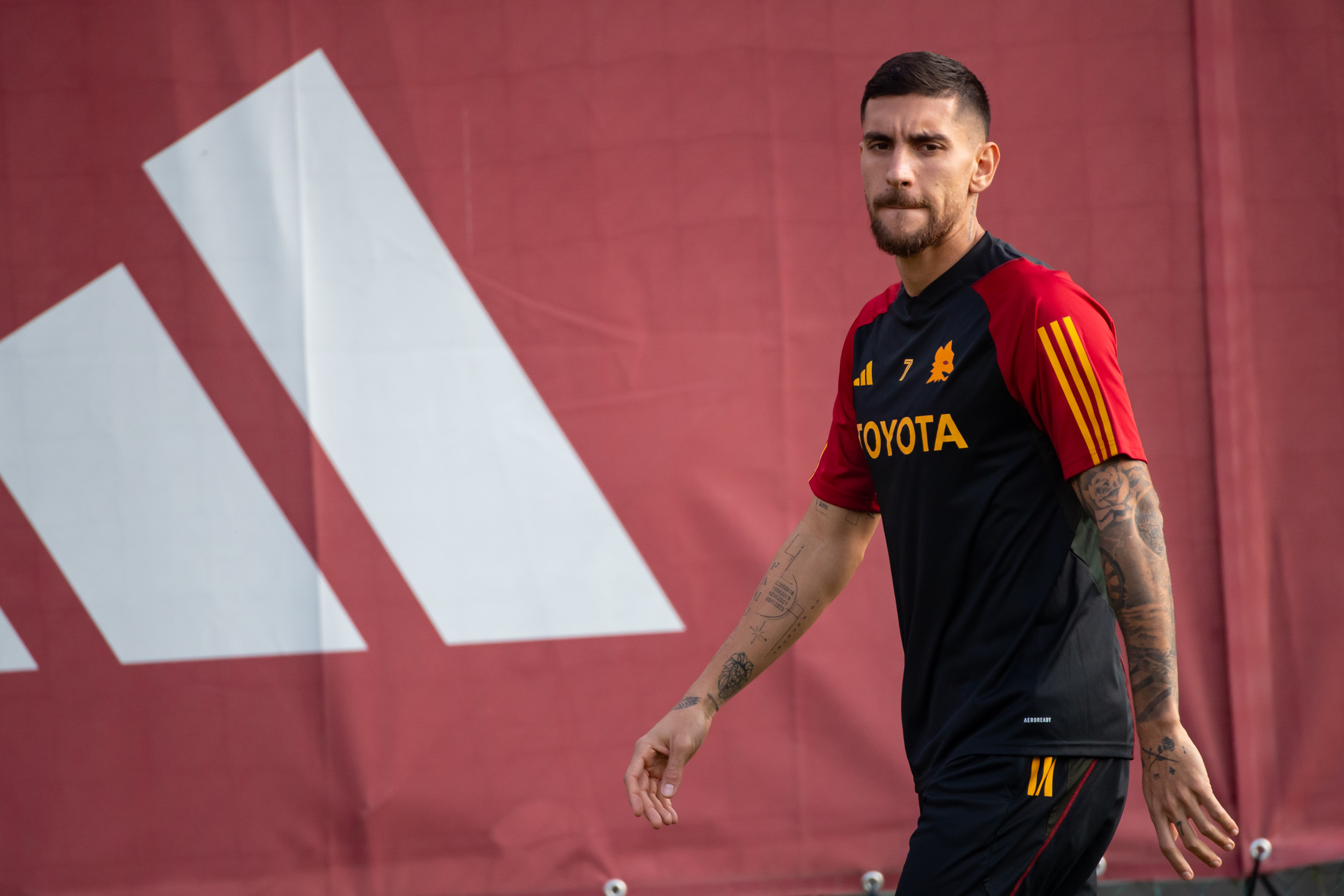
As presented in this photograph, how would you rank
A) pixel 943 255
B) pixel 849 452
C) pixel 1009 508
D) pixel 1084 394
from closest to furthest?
1. pixel 1084 394
2. pixel 1009 508
3. pixel 943 255
4. pixel 849 452

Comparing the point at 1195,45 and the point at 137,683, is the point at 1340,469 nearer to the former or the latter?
the point at 1195,45

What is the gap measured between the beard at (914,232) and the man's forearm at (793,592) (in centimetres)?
49

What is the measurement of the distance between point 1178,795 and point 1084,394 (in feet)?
1.66

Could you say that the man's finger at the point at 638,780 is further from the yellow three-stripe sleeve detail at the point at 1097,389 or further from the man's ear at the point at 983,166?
the man's ear at the point at 983,166

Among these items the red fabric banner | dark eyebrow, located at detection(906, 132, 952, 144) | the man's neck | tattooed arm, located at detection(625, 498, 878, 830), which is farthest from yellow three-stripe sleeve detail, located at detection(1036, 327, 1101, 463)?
the red fabric banner

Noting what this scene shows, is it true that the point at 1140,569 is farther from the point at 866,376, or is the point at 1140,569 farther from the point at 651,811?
the point at 651,811

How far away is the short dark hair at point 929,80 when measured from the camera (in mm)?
1515

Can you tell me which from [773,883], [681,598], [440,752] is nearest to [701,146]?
[681,598]

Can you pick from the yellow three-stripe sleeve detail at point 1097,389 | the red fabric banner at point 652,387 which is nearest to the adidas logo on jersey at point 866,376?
the yellow three-stripe sleeve detail at point 1097,389

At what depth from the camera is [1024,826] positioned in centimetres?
141

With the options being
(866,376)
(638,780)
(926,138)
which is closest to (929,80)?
(926,138)

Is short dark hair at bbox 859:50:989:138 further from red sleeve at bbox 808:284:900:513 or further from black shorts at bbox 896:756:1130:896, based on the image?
black shorts at bbox 896:756:1130:896

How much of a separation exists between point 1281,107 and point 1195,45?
0.30m

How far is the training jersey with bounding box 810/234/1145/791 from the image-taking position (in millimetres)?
1361
